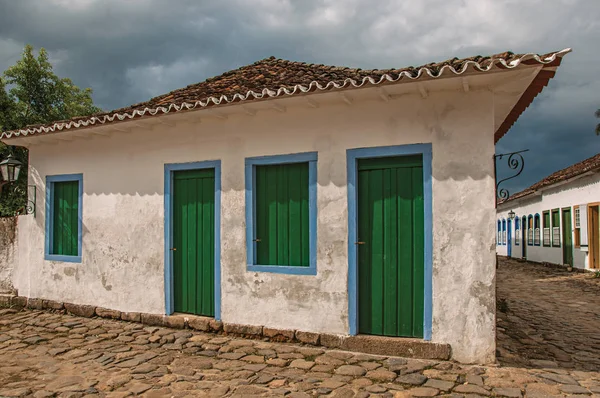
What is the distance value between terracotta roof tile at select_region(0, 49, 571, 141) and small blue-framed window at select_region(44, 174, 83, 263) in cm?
107

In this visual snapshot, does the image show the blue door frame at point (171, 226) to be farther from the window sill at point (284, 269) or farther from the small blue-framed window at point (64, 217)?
the small blue-framed window at point (64, 217)

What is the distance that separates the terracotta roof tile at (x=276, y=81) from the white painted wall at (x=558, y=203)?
30.8 ft

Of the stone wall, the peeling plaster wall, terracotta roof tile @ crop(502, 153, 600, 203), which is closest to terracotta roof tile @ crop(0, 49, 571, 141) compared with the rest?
the peeling plaster wall

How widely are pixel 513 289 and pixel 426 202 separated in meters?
8.05

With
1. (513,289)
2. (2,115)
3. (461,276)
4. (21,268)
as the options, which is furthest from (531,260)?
(2,115)

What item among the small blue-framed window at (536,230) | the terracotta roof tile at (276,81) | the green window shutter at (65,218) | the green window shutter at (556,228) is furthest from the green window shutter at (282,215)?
the small blue-framed window at (536,230)

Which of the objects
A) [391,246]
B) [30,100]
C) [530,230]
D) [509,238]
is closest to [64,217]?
[391,246]

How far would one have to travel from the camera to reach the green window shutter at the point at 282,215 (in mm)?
6004

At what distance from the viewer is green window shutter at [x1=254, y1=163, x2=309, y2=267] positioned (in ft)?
19.7

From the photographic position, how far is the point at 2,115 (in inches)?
693

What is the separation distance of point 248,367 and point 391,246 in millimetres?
2191

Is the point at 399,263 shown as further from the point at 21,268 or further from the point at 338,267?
the point at 21,268

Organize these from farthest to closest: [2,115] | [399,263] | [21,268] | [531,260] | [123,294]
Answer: [531,260] < [2,115] < [21,268] < [123,294] < [399,263]

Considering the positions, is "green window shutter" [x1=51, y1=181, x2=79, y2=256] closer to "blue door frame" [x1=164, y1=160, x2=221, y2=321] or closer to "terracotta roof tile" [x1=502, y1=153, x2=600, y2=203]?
"blue door frame" [x1=164, y1=160, x2=221, y2=321]
